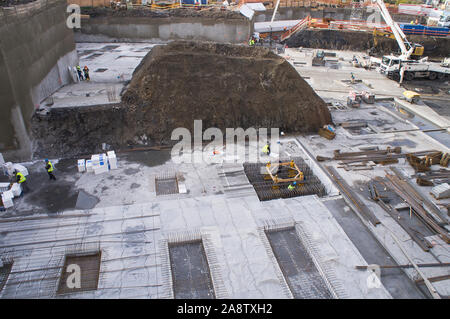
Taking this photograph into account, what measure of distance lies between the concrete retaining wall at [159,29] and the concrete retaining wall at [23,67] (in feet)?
49.0

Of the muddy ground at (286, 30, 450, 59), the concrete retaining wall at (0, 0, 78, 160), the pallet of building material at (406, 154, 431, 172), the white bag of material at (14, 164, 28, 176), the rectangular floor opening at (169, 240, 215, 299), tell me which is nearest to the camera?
the rectangular floor opening at (169, 240, 215, 299)

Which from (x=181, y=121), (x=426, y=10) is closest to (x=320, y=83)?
Answer: (x=181, y=121)

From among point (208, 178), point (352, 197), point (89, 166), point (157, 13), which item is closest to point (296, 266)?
point (352, 197)

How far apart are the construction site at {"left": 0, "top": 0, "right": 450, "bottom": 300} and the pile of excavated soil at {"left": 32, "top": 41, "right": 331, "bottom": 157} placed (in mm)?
73

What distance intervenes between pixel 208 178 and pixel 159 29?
24.7 m

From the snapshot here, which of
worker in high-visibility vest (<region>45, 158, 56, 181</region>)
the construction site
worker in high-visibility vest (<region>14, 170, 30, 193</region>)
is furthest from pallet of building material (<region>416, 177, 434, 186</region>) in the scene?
worker in high-visibility vest (<region>14, 170, 30, 193</region>)

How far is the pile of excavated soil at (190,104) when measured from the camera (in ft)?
52.7

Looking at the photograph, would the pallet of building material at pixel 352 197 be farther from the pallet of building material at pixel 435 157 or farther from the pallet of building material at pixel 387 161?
the pallet of building material at pixel 435 157

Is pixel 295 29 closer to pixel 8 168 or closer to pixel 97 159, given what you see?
pixel 97 159

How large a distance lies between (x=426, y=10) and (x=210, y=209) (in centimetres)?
4380

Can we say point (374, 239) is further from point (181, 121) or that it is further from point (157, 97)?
point (157, 97)

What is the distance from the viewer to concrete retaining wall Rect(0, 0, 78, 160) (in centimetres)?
1395

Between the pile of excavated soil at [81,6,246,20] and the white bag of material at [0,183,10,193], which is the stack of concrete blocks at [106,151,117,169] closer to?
the white bag of material at [0,183,10,193]

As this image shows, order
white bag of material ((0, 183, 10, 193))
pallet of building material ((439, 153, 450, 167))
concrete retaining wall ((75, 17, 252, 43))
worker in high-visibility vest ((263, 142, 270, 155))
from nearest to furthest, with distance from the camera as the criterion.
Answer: white bag of material ((0, 183, 10, 193)), pallet of building material ((439, 153, 450, 167)), worker in high-visibility vest ((263, 142, 270, 155)), concrete retaining wall ((75, 17, 252, 43))
